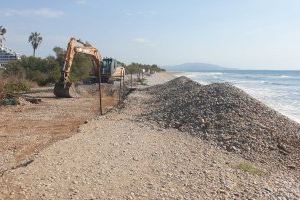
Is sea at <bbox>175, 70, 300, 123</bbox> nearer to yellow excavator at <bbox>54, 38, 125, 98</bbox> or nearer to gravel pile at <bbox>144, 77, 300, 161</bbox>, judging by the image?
gravel pile at <bbox>144, 77, 300, 161</bbox>

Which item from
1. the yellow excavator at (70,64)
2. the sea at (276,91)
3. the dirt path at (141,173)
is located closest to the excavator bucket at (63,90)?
the yellow excavator at (70,64)

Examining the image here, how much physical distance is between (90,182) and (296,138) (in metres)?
7.59

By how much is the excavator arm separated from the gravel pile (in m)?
8.91

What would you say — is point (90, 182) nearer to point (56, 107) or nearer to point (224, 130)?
point (224, 130)

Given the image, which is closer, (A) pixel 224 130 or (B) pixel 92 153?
(B) pixel 92 153

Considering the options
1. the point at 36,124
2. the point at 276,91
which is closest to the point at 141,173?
the point at 36,124

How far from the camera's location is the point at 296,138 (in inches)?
585

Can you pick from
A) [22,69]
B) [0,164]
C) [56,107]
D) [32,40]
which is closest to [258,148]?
[0,164]

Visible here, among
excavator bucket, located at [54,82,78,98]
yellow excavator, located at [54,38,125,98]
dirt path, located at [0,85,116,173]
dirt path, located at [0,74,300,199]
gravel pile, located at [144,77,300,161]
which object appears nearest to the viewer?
dirt path, located at [0,74,300,199]

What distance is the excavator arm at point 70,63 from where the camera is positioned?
2691 centimetres

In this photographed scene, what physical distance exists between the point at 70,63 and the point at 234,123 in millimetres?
13824

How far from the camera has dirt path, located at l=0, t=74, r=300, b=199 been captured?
9.23 meters

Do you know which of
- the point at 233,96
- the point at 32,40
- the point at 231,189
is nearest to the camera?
the point at 231,189

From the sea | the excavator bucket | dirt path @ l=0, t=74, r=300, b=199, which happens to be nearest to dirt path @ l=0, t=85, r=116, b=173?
the excavator bucket
